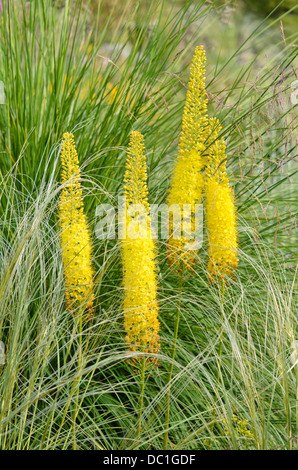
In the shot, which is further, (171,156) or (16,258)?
(171,156)

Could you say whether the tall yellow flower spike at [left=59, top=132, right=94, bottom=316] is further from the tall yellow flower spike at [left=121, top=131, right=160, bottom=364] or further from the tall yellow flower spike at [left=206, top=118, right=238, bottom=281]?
the tall yellow flower spike at [left=206, top=118, right=238, bottom=281]

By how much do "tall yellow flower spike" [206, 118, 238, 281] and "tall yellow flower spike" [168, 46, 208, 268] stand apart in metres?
0.04

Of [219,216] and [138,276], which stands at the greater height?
[219,216]

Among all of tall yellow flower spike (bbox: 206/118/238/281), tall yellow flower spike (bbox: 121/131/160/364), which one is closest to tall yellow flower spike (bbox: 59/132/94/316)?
tall yellow flower spike (bbox: 121/131/160/364)

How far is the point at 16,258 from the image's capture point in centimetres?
164

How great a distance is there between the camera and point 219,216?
1.49 meters

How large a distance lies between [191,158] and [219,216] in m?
0.18

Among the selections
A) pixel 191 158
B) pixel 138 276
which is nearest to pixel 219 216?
pixel 191 158

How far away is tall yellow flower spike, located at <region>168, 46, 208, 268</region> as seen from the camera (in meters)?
1.48

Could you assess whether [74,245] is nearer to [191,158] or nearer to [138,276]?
[138,276]

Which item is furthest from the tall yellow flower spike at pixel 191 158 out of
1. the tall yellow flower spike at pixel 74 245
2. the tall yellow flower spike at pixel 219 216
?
the tall yellow flower spike at pixel 74 245
